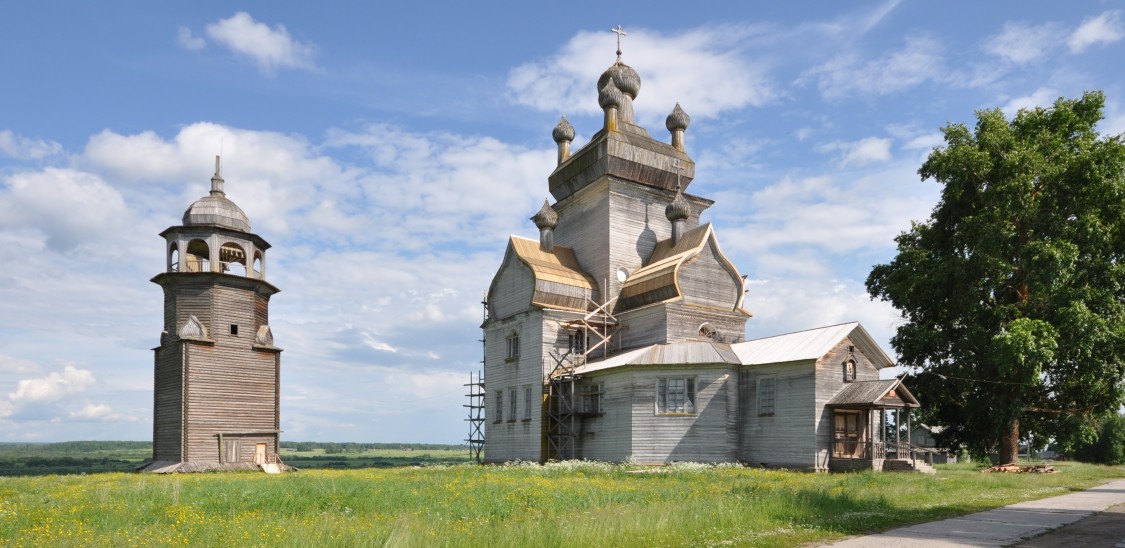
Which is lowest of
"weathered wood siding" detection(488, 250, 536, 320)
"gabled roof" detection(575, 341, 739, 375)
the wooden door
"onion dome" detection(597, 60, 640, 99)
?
the wooden door

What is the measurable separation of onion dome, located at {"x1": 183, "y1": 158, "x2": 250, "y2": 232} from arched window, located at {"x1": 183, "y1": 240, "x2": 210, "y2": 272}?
3.60 feet

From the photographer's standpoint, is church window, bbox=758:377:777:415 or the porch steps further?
church window, bbox=758:377:777:415

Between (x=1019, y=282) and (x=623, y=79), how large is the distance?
21864 mm

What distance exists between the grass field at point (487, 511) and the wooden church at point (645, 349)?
698 cm

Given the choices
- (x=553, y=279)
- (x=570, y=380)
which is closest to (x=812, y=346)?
(x=570, y=380)

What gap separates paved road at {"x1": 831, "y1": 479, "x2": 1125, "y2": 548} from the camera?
11742mm

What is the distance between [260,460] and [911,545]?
3029 cm

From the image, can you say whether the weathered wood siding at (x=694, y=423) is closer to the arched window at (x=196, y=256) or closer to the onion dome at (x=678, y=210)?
the onion dome at (x=678, y=210)

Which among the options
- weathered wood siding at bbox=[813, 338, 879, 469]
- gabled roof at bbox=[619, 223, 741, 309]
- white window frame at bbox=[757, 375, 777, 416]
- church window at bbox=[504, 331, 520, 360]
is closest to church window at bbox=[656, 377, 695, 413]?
white window frame at bbox=[757, 375, 777, 416]

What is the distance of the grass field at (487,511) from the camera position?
11305 millimetres

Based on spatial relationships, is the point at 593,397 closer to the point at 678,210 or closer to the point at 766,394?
the point at 766,394

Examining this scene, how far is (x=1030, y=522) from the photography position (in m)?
14.1

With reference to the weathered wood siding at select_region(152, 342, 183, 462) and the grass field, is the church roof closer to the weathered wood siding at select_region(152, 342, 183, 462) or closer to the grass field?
the grass field

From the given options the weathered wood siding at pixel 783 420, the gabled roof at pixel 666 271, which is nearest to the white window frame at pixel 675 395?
the weathered wood siding at pixel 783 420
